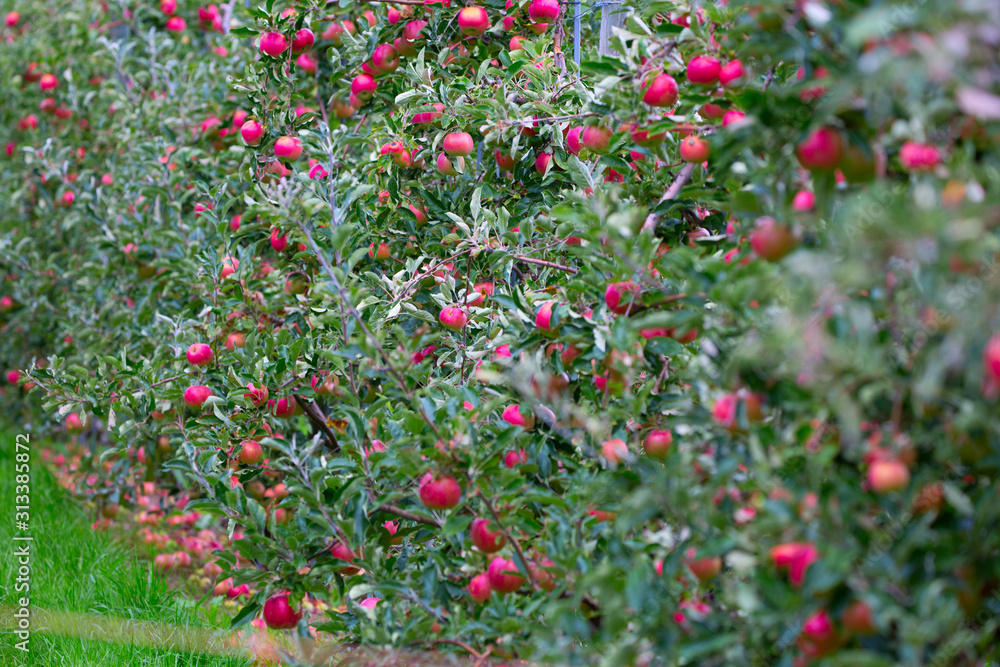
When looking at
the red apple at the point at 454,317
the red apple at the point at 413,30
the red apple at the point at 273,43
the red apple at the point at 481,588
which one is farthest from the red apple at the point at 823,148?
the red apple at the point at 273,43

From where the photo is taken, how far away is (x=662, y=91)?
1.78 m

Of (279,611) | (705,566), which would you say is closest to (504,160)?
(279,611)

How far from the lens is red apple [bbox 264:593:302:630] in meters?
1.93

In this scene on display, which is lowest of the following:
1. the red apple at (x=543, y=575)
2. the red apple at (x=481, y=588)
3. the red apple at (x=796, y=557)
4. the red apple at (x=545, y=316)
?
the red apple at (x=481, y=588)

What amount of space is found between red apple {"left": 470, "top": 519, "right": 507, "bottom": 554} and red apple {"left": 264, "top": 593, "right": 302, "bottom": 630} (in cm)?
52

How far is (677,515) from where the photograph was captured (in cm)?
136

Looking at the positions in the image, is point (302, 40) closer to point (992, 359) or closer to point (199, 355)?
point (199, 355)

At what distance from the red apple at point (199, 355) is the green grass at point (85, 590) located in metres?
0.90

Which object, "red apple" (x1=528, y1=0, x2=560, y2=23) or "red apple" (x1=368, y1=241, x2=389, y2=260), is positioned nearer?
"red apple" (x1=528, y1=0, x2=560, y2=23)

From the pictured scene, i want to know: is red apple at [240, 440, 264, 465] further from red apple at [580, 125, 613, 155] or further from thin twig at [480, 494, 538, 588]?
red apple at [580, 125, 613, 155]

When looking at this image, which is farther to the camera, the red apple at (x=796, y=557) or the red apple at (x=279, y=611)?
the red apple at (x=279, y=611)

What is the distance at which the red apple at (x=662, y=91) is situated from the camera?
5.85ft

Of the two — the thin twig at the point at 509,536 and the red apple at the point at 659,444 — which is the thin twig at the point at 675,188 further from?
the thin twig at the point at 509,536

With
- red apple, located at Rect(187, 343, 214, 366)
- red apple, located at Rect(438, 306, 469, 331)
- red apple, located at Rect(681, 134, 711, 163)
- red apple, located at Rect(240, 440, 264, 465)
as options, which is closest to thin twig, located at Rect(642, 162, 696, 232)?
red apple, located at Rect(681, 134, 711, 163)
